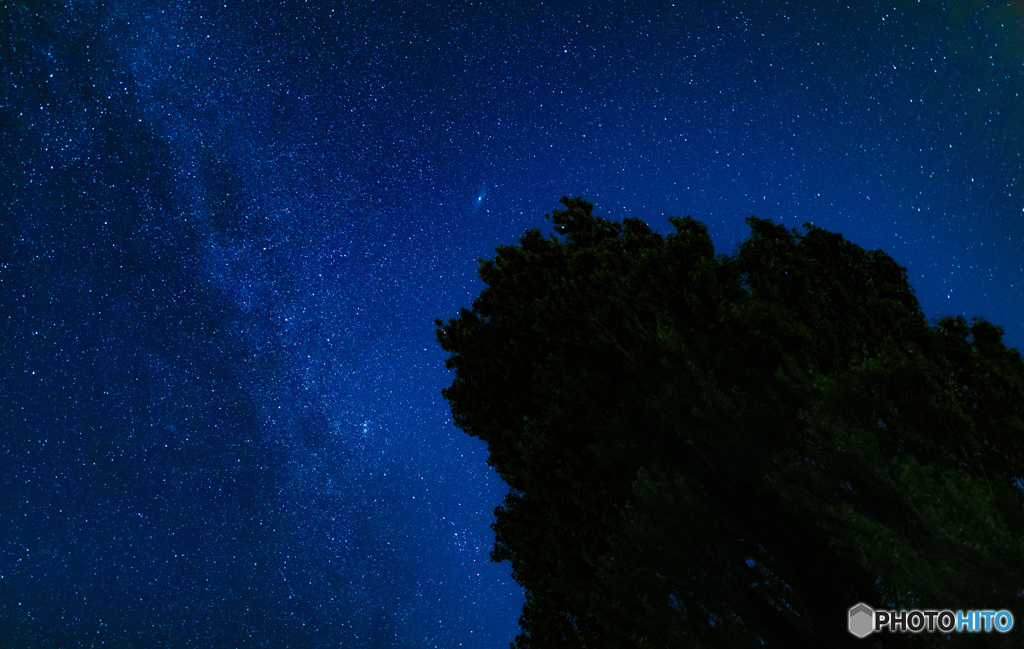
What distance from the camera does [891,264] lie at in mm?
7777

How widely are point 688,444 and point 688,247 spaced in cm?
249

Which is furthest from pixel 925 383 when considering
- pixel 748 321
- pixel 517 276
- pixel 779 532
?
pixel 517 276

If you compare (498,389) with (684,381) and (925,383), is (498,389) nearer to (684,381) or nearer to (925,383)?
(684,381)

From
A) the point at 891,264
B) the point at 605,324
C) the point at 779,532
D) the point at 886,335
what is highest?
the point at 891,264

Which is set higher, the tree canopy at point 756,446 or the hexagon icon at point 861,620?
the tree canopy at point 756,446

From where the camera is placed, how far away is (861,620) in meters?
6.07

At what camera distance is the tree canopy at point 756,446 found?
562 centimetres
